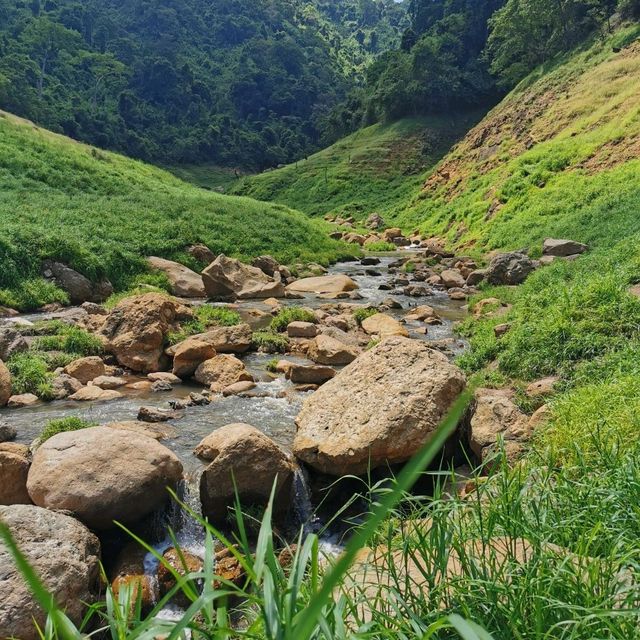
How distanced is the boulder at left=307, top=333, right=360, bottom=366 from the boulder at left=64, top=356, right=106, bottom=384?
4.86 metres

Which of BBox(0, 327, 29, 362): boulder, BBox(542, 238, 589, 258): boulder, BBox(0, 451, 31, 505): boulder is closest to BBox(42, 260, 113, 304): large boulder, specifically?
BBox(0, 327, 29, 362): boulder

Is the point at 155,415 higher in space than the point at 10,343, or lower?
lower

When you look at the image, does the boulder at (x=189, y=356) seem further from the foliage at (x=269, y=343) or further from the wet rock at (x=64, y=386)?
the wet rock at (x=64, y=386)

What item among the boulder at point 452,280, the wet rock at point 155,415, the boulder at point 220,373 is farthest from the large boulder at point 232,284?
the wet rock at point 155,415

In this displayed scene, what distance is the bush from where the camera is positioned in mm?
15602

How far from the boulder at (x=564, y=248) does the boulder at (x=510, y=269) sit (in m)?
0.86

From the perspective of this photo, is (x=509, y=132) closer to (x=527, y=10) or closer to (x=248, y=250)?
(x=527, y=10)

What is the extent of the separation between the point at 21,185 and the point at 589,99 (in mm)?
37574

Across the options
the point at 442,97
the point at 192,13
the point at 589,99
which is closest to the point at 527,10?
the point at 442,97

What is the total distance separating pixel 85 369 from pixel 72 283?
791 cm

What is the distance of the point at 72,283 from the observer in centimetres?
1830

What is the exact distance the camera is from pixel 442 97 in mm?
83750

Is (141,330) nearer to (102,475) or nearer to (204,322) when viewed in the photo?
(204,322)

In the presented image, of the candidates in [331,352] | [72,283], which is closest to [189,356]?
[331,352]
